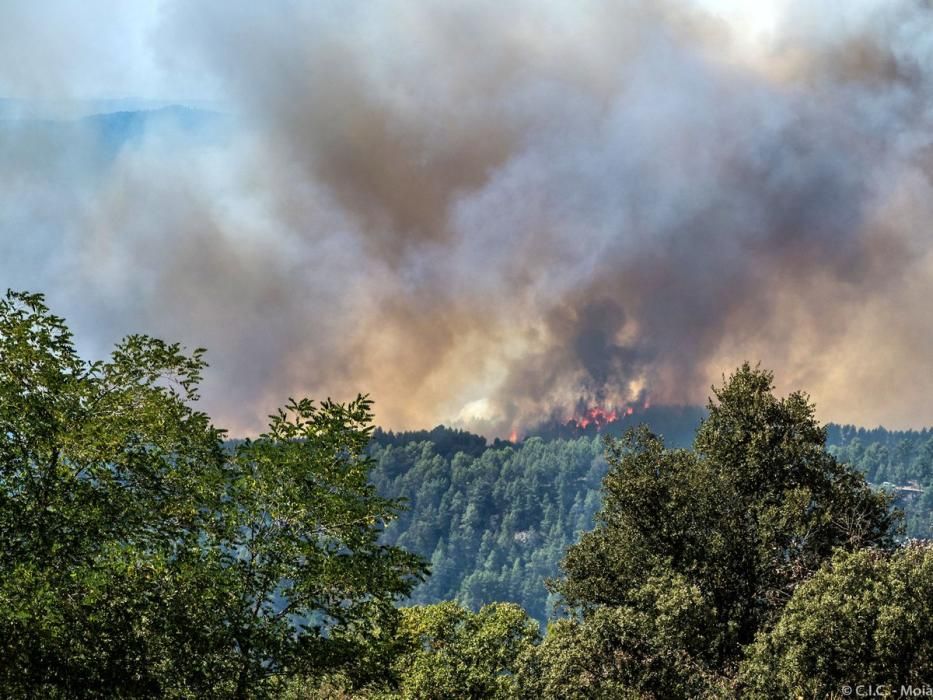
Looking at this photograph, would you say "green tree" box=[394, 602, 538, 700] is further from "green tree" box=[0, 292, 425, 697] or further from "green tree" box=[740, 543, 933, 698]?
"green tree" box=[0, 292, 425, 697]

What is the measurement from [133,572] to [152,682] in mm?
2862

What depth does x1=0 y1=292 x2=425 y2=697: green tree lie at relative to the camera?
1964 cm

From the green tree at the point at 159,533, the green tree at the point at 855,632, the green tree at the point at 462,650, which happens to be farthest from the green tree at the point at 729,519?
the green tree at the point at 159,533

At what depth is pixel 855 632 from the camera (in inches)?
1252

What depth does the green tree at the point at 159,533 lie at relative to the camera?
19.6m

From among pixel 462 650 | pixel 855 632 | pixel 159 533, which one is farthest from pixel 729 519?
pixel 159 533

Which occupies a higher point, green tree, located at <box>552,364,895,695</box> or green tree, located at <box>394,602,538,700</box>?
green tree, located at <box>552,364,895,695</box>

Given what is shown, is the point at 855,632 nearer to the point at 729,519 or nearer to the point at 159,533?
the point at 729,519

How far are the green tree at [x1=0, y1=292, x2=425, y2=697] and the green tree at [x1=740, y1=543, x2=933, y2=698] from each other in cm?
1700

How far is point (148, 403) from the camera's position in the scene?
22.3 m

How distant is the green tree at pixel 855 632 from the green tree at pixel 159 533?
1700 centimetres

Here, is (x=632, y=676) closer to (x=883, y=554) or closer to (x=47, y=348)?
(x=883, y=554)

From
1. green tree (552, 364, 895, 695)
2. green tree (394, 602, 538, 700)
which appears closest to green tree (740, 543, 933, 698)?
green tree (552, 364, 895, 695)

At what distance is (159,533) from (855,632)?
83.5ft
